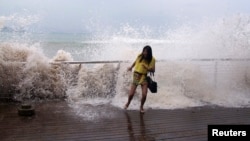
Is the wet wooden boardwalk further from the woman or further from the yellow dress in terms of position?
the yellow dress

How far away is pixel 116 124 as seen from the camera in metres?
6.57

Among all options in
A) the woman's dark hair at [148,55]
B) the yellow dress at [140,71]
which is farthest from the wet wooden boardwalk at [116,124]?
the woman's dark hair at [148,55]

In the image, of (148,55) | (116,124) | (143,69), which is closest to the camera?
(116,124)

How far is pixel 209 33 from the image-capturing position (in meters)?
11.5

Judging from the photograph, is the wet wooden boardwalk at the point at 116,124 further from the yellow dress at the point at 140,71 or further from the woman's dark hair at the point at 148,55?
the woman's dark hair at the point at 148,55

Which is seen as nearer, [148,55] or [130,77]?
[148,55]

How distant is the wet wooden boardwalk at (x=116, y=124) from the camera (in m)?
5.82

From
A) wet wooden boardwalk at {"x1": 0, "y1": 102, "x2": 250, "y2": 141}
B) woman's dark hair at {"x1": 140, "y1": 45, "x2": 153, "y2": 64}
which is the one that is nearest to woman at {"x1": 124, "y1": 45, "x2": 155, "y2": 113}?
woman's dark hair at {"x1": 140, "y1": 45, "x2": 153, "y2": 64}

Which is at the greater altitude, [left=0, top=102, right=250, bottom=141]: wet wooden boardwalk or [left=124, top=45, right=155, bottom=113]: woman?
[left=124, top=45, right=155, bottom=113]: woman

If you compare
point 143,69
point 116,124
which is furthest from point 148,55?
point 116,124

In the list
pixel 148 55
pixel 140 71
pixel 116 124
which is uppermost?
pixel 148 55

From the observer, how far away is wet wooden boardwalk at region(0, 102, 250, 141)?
582 centimetres

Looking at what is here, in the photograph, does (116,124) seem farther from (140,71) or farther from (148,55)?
(148,55)

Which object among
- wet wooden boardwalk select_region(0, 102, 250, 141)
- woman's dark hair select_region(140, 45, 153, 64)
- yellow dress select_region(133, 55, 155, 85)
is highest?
woman's dark hair select_region(140, 45, 153, 64)
